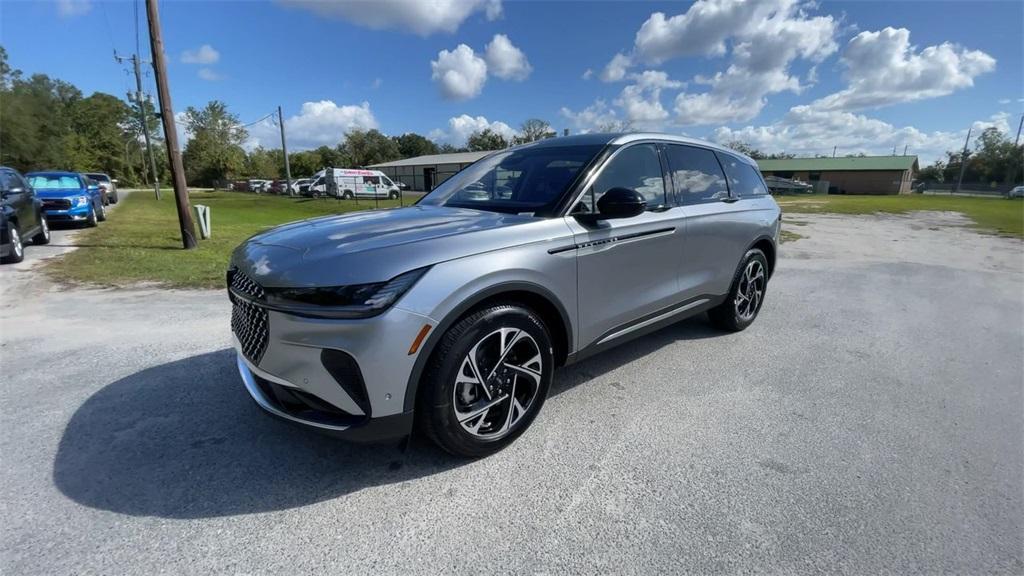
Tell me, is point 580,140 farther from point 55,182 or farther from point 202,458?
point 55,182

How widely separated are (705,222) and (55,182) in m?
17.2

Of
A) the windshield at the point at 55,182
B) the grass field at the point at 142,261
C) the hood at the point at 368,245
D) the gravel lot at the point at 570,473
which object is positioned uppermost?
the windshield at the point at 55,182

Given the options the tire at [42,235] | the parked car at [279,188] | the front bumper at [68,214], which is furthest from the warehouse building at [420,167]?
the tire at [42,235]

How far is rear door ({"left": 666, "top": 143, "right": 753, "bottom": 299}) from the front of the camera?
3871mm

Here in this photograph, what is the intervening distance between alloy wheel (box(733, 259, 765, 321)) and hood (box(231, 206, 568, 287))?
2.79 meters

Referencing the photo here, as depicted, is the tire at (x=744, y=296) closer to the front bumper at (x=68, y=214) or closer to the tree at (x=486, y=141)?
the front bumper at (x=68, y=214)

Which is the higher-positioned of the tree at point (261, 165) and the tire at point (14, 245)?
the tree at point (261, 165)

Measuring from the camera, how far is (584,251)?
2.94m

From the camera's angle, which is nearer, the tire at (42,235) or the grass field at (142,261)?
the grass field at (142,261)

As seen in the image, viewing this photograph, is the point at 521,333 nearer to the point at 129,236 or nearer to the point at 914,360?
the point at 914,360

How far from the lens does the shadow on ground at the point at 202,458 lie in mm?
2303

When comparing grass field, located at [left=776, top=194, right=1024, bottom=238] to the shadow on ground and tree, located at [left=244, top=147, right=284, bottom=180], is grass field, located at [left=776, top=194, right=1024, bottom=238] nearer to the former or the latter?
the shadow on ground

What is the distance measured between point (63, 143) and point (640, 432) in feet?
230

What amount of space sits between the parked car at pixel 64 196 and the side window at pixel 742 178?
16127 mm
